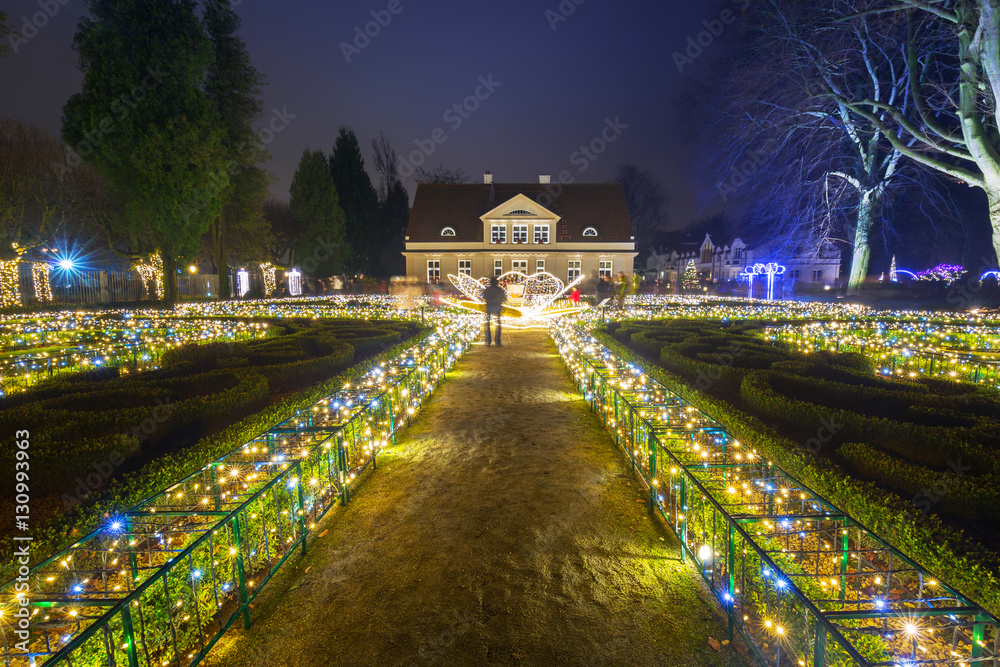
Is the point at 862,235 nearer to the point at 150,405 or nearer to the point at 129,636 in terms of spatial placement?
the point at 150,405

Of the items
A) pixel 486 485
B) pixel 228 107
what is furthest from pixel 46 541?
pixel 228 107

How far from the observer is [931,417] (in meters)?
5.79

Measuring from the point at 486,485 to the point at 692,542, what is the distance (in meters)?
2.14

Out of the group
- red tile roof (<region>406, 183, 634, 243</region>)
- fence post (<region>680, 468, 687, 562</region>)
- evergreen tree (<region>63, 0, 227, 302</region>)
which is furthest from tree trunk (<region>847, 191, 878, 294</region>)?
evergreen tree (<region>63, 0, 227, 302</region>)

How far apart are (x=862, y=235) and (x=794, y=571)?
27293 millimetres

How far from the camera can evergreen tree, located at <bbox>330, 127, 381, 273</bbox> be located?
143 ft

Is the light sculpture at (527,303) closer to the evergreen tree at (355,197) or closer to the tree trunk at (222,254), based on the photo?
the tree trunk at (222,254)

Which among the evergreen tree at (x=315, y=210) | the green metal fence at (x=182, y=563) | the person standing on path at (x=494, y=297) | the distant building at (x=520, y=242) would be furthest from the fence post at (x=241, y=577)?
the evergreen tree at (x=315, y=210)

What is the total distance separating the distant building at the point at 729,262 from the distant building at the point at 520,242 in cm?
846

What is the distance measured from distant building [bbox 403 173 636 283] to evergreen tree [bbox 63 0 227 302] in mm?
17930

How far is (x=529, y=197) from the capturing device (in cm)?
4003

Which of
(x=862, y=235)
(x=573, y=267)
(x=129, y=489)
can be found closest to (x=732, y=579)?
(x=129, y=489)

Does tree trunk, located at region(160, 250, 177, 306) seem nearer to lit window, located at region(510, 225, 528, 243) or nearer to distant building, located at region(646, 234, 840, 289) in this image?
lit window, located at region(510, 225, 528, 243)

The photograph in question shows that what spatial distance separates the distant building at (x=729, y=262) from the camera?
143 feet
